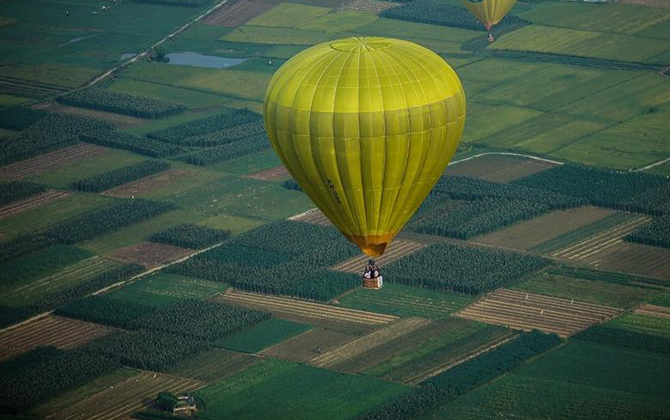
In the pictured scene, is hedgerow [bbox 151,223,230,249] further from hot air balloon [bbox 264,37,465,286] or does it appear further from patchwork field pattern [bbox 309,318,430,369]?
hot air balloon [bbox 264,37,465,286]

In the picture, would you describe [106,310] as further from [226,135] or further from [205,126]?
[205,126]

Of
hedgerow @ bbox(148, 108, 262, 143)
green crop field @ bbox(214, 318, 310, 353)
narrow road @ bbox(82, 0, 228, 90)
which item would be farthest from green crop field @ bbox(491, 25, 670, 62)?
green crop field @ bbox(214, 318, 310, 353)

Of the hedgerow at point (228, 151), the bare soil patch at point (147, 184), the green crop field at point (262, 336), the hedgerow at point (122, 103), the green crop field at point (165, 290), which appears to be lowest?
the green crop field at point (262, 336)

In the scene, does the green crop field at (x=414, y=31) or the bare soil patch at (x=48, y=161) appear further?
the green crop field at (x=414, y=31)

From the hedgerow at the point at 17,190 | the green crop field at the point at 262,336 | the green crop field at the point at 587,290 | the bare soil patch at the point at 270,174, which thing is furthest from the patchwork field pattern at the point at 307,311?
the hedgerow at the point at 17,190

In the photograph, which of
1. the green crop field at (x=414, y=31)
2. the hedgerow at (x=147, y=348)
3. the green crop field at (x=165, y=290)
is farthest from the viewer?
the green crop field at (x=414, y=31)

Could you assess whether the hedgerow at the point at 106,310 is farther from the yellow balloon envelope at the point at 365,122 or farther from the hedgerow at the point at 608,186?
the hedgerow at the point at 608,186
